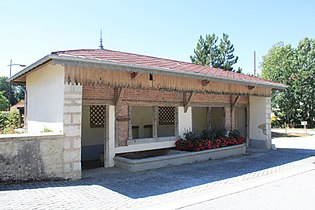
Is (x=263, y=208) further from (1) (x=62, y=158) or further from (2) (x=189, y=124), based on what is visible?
(2) (x=189, y=124)

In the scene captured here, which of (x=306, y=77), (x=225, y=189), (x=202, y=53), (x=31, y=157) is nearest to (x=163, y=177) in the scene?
(x=225, y=189)

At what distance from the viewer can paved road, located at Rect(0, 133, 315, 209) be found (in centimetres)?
491

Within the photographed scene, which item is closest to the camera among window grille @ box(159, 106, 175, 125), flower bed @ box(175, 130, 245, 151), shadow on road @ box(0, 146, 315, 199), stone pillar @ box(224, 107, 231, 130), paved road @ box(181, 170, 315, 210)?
paved road @ box(181, 170, 315, 210)

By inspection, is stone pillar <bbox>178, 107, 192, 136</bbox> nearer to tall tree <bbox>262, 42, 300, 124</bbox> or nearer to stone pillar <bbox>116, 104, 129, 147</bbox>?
stone pillar <bbox>116, 104, 129, 147</bbox>

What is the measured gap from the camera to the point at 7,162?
5977 millimetres

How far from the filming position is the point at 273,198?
5.17m

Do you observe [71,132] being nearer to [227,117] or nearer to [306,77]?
[227,117]

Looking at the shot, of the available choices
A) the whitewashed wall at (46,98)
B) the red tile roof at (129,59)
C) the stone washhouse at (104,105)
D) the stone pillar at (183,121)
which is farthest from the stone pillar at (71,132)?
the stone pillar at (183,121)

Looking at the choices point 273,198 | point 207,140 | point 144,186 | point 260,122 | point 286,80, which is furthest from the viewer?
point 286,80

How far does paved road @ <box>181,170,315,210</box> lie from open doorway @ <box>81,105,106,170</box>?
6.84 metres

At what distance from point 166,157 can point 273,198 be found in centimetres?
387

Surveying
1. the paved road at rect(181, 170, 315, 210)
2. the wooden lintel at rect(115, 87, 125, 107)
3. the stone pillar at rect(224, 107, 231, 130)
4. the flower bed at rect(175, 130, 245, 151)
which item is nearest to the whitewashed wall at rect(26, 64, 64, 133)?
the wooden lintel at rect(115, 87, 125, 107)

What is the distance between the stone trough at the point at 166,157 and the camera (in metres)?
7.81

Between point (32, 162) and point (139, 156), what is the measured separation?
4.19 metres
